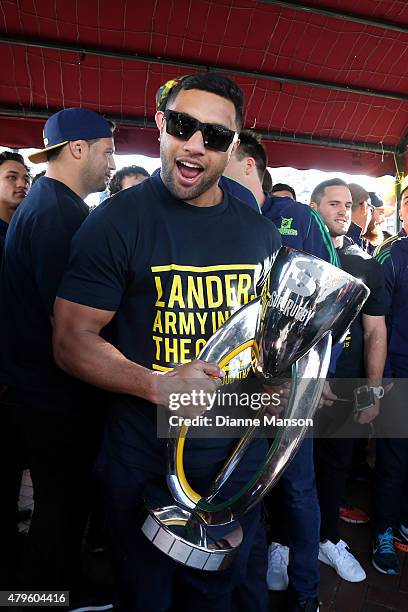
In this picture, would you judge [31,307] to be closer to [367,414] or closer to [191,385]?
[191,385]

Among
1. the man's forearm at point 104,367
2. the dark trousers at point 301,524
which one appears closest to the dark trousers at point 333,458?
the dark trousers at point 301,524

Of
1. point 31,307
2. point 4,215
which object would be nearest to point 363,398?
point 31,307

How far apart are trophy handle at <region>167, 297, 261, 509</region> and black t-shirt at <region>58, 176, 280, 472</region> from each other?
118 millimetres

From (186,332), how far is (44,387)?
89cm

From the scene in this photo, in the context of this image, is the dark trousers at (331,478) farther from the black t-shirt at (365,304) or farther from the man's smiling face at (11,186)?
the man's smiling face at (11,186)

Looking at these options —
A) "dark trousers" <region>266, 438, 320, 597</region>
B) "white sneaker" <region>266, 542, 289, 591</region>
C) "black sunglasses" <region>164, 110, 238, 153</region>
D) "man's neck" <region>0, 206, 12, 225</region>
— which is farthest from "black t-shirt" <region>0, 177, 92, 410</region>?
"white sneaker" <region>266, 542, 289, 591</region>

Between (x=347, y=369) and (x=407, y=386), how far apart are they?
350 millimetres

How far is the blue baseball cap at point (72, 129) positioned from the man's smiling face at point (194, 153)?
3.17 feet

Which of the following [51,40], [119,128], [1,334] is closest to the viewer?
[1,334]

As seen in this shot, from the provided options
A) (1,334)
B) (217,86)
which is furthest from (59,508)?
(217,86)

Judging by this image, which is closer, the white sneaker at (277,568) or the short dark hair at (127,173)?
the white sneaker at (277,568)

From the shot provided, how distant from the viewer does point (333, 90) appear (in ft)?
13.3

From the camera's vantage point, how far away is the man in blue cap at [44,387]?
191 centimetres

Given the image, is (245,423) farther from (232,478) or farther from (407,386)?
(407,386)
